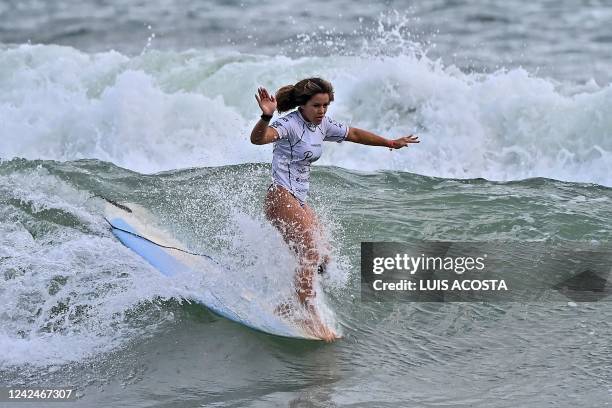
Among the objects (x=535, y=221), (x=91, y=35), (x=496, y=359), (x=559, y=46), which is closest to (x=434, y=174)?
(x=535, y=221)

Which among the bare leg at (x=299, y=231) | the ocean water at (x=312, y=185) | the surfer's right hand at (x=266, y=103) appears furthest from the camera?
the bare leg at (x=299, y=231)

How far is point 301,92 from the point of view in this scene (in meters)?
5.89

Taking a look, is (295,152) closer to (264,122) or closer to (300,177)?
(300,177)

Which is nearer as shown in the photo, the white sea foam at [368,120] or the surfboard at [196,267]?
the surfboard at [196,267]

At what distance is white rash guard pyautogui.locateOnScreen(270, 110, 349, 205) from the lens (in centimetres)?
593

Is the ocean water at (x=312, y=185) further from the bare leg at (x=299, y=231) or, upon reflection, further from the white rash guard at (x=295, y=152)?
the white rash guard at (x=295, y=152)

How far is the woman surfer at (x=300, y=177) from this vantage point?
5902mm

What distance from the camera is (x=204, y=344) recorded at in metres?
6.05

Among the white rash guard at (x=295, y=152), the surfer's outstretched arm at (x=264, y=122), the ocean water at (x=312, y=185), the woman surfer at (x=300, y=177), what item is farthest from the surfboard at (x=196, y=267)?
the surfer's outstretched arm at (x=264, y=122)

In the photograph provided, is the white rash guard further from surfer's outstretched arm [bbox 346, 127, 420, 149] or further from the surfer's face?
surfer's outstretched arm [bbox 346, 127, 420, 149]

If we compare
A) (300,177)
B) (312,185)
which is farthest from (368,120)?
(300,177)

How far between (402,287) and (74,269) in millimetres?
2530

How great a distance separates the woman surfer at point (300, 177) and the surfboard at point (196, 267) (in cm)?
24

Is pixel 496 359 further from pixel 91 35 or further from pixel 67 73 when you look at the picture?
pixel 91 35
